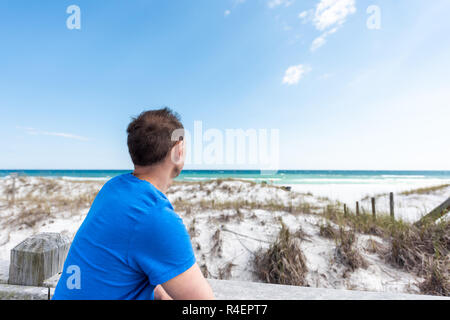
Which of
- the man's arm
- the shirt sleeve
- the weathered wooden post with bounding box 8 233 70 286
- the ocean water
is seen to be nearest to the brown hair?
the shirt sleeve

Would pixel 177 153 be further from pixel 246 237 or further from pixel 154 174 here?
pixel 246 237

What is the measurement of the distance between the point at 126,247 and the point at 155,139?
1.36 feet

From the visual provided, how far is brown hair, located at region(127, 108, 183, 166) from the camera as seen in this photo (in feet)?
3.06

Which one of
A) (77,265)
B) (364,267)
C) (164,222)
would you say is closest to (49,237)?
(77,265)

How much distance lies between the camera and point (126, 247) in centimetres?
77

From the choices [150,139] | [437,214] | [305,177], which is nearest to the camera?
[150,139]

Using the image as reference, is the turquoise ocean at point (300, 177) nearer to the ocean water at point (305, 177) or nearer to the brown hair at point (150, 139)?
the ocean water at point (305, 177)

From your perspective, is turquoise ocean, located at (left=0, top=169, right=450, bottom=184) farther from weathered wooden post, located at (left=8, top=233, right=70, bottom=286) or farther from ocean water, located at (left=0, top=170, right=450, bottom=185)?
weathered wooden post, located at (left=8, top=233, right=70, bottom=286)

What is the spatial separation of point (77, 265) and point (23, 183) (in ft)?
66.0

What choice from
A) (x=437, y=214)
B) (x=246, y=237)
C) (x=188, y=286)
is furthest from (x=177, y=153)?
(x=437, y=214)

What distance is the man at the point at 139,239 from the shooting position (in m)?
0.75

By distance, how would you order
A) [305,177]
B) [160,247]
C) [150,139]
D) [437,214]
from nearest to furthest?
1. [160,247]
2. [150,139]
3. [437,214]
4. [305,177]

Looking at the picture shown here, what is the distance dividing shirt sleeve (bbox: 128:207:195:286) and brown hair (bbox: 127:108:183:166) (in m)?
0.27
